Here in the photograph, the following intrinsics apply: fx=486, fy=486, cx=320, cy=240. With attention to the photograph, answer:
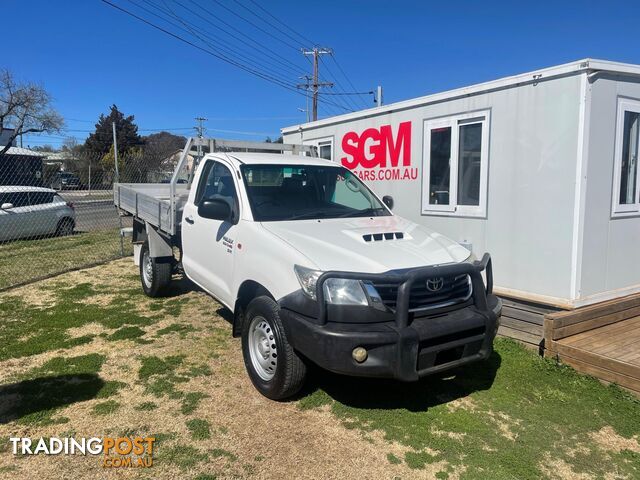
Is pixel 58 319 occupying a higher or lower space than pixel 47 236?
lower

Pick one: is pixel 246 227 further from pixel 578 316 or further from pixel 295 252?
pixel 578 316

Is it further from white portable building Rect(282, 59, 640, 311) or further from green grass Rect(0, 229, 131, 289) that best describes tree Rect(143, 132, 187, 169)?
white portable building Rect(282, 59, 640, 311)

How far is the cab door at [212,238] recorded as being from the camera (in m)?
4.62

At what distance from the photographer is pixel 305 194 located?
503 cm

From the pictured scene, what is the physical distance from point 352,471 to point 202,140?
14.6ft

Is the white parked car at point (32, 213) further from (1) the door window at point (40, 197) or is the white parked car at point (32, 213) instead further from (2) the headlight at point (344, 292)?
(2) the headlight at point (344, 292)

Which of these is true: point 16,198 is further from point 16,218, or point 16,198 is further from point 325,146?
point 325,146

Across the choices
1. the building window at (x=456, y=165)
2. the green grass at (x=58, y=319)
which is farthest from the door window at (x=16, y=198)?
the building window at (x=456, y=165)

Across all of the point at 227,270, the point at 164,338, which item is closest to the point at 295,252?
the point at 227,270

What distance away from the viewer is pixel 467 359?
3.65m

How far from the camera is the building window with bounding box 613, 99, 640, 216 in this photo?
17.6 feet

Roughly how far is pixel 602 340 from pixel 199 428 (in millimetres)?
3946

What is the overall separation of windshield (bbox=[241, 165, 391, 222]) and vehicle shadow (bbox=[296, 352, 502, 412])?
1497 millimetres

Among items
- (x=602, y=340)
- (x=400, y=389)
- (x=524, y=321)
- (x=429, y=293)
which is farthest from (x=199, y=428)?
(x=602, y=340)
